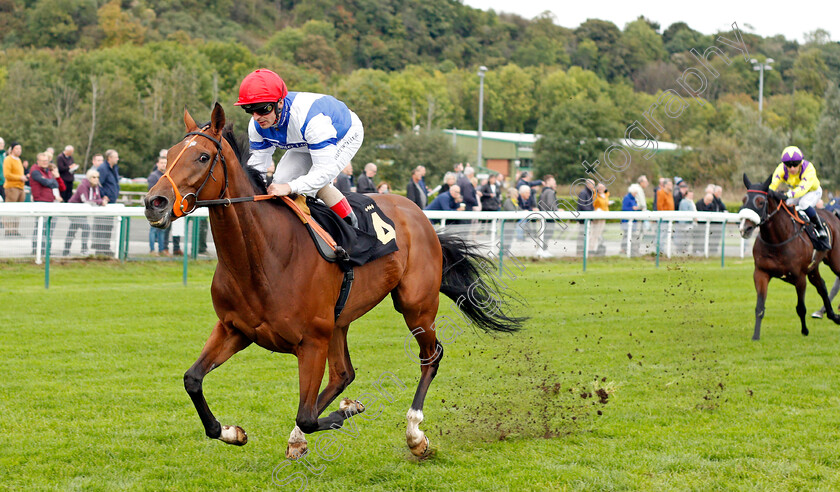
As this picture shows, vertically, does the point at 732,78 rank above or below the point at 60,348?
above

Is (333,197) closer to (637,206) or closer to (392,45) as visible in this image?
(637,206)

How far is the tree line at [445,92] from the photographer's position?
89.2 feet

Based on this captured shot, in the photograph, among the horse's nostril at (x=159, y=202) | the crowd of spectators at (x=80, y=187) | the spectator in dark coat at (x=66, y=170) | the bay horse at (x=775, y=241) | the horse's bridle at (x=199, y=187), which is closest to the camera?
the horse's nostril at (x=159, y=202)

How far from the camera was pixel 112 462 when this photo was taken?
410cm

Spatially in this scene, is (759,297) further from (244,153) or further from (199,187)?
(199,187)

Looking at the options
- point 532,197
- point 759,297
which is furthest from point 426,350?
point 532,197

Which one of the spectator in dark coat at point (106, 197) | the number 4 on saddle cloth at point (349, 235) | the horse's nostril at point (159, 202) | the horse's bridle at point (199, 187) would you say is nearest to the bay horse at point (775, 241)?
the number 4 on saddle cloth at point (349, 235)

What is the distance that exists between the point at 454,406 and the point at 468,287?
0.78 m

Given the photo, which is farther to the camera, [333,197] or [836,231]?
[836,231]

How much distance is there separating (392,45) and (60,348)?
8900 centimetres

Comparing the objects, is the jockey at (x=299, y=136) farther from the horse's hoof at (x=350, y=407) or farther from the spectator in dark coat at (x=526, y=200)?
the spectator in dark coat at (x=526, y=200)

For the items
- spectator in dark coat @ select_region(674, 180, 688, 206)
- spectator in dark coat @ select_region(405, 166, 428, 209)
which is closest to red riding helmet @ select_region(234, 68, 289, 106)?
spectator in dark coat @ select_region(405, 166, 428, 209)

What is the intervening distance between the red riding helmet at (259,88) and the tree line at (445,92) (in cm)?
316

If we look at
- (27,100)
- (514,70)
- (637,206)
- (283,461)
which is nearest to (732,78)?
(637,206)
